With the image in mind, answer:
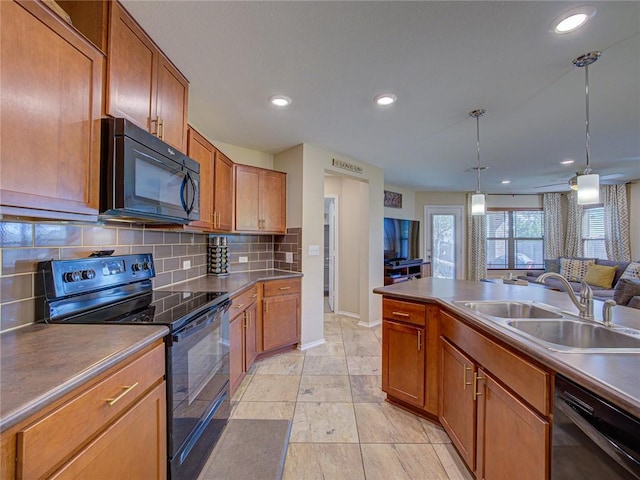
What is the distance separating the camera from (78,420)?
0.78 meters

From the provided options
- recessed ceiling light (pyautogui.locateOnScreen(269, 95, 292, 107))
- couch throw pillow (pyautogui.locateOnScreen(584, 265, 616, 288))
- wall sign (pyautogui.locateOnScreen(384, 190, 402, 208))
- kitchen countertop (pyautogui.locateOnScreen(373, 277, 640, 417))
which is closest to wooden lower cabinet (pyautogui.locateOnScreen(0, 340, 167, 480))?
kitchen countertop (pyautogui.locateOnScreen(373, 277, 640, 417))

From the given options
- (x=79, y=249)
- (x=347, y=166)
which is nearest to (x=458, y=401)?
(x=79, y=249)

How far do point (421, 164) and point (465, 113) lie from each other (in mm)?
1771

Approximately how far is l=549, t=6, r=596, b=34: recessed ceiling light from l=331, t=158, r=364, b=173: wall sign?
2.33 meters

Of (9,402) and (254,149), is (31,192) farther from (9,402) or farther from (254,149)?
(254,149)

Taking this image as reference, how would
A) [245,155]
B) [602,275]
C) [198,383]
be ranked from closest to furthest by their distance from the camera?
[198,383] < [245,155] < [602,275]

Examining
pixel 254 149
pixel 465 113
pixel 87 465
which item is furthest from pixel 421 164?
pixel 87 465

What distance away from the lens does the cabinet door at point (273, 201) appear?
3154 millimetres

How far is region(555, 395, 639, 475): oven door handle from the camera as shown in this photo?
0.71m

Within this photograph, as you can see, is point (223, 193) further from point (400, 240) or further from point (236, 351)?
point (400, 240)

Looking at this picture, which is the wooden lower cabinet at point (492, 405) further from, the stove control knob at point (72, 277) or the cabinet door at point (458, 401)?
the stove control knob at point (72, 277)

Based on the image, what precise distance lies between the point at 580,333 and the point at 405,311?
0.94 meters

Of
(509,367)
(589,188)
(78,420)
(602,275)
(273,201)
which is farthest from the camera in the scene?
(602,275)

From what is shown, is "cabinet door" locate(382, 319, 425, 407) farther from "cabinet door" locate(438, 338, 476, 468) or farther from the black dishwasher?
the black dishwasher
